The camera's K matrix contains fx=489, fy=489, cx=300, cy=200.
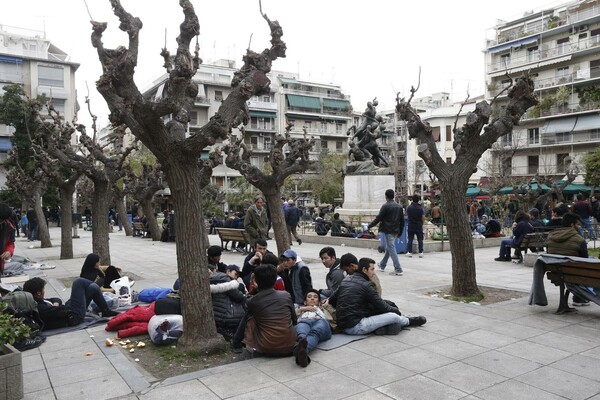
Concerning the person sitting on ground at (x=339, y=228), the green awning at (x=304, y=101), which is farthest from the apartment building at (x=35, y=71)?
the person sitting on ground at (x=339, y=228)

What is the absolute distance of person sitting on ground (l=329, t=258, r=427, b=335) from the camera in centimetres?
575

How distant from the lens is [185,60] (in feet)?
17.9

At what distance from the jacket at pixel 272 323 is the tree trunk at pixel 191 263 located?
560 mm

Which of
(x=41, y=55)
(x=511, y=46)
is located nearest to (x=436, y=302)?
(x=511, y=46)

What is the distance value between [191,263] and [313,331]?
5.04 feet

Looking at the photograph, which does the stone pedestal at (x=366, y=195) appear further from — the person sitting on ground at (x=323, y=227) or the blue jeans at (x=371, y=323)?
the blue jeans at (x=371, y=323)

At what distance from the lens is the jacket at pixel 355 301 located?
5.74 m

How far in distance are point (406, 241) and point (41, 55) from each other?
45389 millimetres

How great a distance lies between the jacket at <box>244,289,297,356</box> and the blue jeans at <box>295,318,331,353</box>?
0.20 metres

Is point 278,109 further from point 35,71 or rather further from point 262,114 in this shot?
point 35,71

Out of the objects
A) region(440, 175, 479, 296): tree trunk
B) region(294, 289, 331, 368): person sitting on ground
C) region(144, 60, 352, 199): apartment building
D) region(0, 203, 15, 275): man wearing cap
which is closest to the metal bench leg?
region(440, 175, 479, 296): tree trunk

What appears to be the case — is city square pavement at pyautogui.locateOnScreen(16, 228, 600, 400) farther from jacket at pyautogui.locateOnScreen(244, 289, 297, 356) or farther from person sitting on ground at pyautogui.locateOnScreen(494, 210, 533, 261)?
person sitting on ground at pyautogui.locateOnScreen(494, 210, 533, 261)

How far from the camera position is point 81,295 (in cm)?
673

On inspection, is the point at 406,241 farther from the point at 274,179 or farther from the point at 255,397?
the point at 255,397
